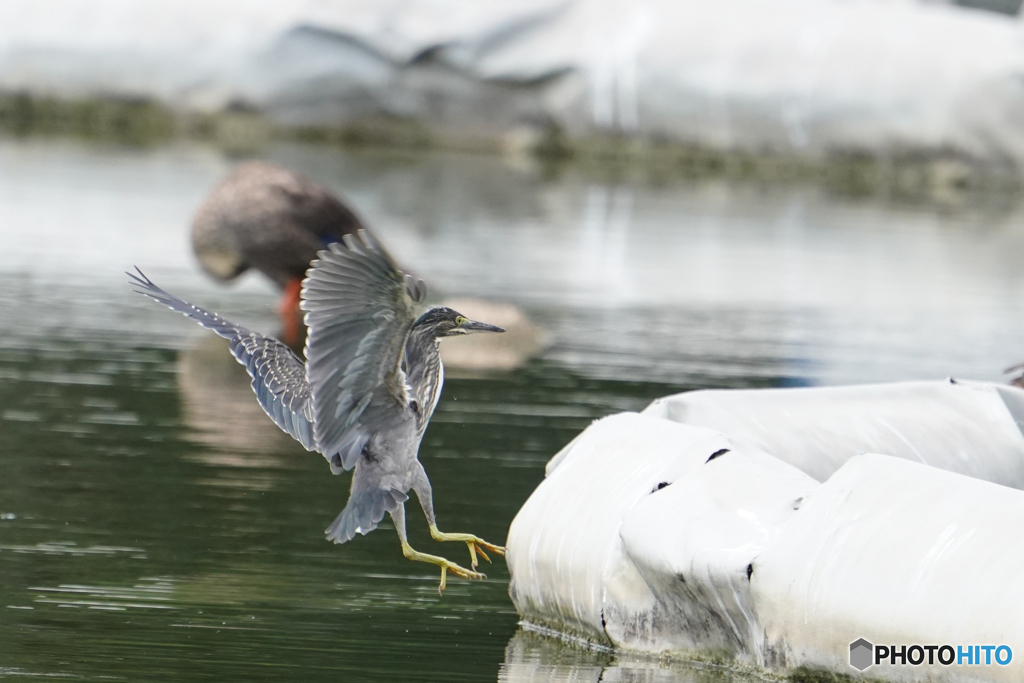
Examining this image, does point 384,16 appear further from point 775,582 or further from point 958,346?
point 775,582

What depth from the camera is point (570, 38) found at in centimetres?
2691

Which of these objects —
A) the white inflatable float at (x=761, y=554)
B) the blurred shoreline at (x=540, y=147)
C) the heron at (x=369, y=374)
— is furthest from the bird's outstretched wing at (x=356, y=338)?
the blurred shoreline at (x=540, y=147)

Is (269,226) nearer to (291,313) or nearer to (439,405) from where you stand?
(291,313)

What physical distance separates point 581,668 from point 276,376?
42.3 inches

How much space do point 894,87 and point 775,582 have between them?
2283cm

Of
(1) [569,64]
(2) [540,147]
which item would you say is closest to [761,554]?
(1) [569,64]

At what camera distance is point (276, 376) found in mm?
4527

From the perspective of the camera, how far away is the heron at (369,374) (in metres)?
3.82

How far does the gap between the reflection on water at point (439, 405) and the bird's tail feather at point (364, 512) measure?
0.44 m

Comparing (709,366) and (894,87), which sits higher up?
(894,87)

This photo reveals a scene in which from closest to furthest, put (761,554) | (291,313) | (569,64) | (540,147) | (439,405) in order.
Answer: (761,554) < (439,405) < (291,313) < (569,64) < (540,147)

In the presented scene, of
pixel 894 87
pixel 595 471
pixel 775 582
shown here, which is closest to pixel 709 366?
pixel 595 471

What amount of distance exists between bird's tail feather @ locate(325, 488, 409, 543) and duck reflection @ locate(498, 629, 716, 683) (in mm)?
558

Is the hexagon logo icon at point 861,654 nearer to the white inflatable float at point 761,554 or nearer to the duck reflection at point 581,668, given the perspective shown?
the white inflatable float at point 761,554
